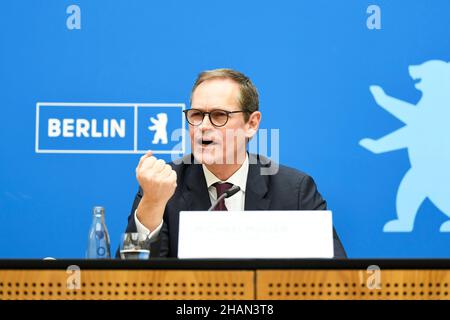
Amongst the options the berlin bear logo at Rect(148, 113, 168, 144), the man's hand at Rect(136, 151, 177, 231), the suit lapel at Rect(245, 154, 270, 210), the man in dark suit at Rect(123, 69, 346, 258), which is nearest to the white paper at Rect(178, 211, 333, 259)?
the man's hand at Rect(136, 151, 177, 231)

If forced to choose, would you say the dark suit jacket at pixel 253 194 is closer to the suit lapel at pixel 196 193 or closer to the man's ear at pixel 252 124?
the suit lapel at pixel 196 193

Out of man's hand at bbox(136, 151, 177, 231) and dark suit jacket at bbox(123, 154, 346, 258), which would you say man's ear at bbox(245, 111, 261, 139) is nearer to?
dark suit jacket at bbox(123, 154, 346, 258)

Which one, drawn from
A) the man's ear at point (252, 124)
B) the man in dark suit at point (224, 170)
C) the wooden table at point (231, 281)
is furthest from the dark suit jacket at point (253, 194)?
the wooden table at point (231, 281)

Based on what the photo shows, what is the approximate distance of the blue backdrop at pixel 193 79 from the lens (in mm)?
3215

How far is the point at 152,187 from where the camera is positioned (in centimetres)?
222

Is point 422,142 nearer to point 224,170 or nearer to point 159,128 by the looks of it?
point 224,170

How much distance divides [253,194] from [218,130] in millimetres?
265

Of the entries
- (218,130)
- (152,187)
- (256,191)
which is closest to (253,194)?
(256,191)

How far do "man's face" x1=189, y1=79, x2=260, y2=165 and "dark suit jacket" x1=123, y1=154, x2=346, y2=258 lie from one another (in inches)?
3.7

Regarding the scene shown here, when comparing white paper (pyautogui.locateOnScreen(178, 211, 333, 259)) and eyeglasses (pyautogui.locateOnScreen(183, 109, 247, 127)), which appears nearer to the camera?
white paper (pyautogui.locateOnScreen(178, 211, 333, 259))

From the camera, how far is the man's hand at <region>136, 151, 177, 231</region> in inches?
87.4

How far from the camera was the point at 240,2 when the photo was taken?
327 centimetres

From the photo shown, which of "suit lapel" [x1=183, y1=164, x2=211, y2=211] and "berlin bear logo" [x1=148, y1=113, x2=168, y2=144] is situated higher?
"berlin bear logo" [x1=148, y1=113, x2=168, y2=144]

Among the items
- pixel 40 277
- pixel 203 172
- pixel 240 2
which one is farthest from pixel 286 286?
pixel 240 2
